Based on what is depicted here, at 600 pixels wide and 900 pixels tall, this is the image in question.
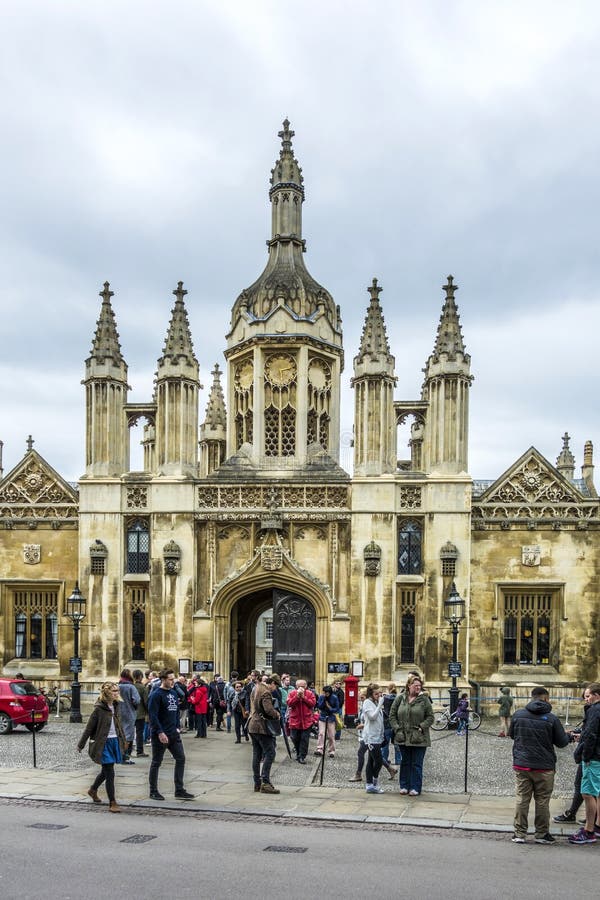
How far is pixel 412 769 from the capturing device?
43.5ft

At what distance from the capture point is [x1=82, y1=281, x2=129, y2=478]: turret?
26812 mm

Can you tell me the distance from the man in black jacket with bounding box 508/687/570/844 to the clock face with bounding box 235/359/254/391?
19.1 metres

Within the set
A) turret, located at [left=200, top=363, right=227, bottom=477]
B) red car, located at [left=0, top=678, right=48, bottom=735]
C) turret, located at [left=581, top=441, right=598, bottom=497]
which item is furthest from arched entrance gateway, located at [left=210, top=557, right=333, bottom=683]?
turret, located at [left=581, top=441, right=598, bottom=497]

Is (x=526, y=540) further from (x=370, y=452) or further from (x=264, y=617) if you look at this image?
(x=264, y=617)

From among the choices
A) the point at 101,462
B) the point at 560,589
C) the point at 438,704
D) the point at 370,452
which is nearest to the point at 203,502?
the point at 101,462

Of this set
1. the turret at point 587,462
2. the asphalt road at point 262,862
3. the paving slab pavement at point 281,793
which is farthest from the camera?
the turret at point 587,462

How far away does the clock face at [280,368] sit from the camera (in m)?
28.2

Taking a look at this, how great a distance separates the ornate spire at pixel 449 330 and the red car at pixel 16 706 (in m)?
14.3

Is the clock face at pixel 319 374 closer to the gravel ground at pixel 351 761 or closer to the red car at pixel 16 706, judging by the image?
the gravel ground at pixel 351 761

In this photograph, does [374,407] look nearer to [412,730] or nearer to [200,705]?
[200,705]

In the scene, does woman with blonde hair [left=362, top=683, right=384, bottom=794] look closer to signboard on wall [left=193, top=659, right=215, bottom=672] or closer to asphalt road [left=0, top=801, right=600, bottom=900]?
asphalt road [left=0, top=801, right=600, bottom=900]

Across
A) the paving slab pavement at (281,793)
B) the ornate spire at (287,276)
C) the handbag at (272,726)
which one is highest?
the ornate spire at (287,276)

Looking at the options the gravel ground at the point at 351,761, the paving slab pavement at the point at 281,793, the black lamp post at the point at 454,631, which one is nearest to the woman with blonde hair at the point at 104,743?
the paving slab pavement at the point at 281,793

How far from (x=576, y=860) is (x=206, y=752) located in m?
9.62
